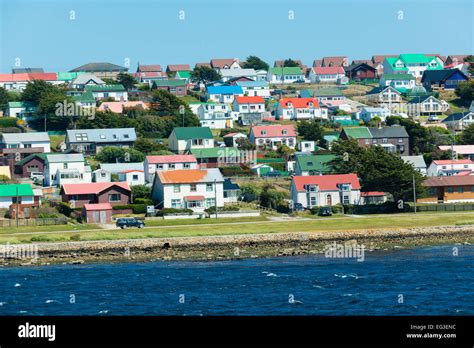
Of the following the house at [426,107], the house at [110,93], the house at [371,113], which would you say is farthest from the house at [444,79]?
the house at [110,93]

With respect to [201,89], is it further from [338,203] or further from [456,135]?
[338,203]

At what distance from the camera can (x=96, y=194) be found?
5309 centimetres

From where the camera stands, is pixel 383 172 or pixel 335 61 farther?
pixel 335 61

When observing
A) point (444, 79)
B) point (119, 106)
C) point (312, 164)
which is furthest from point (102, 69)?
point (312, 164)

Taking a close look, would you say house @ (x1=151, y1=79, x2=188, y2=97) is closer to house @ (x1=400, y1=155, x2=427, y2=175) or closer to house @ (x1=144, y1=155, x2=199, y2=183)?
house @ (x1=144, y1=155, x2=199, y2=183)

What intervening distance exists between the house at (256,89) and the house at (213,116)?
1388 cm

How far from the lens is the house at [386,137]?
239ft

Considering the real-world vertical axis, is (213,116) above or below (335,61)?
below

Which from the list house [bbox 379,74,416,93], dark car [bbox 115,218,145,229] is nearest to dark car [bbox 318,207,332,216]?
dark car [bbox 115,218,145,229]

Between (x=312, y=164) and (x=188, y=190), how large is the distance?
1264 cm

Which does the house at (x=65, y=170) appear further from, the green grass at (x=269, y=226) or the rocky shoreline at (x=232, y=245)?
Result: the rocky shoreline at (x=232, y=245)

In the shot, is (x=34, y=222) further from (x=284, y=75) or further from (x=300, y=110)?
(x=284, y=75)

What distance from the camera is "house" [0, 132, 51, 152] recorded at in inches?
2721
